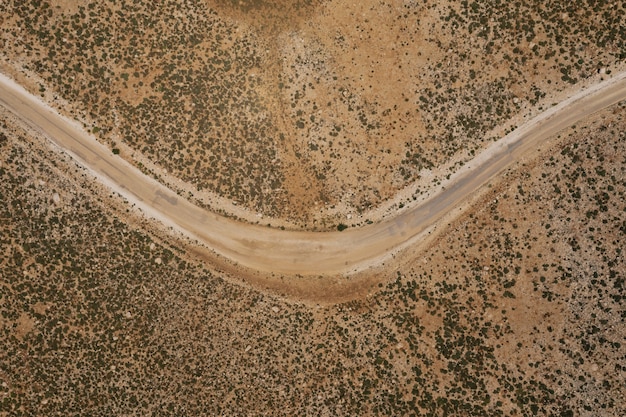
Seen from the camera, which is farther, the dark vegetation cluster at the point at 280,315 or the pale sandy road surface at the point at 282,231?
the pale sandy road surface at the point at 282,231

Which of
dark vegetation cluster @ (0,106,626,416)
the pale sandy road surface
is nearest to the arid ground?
dark vegetation cluster @ (0,106,626,416)

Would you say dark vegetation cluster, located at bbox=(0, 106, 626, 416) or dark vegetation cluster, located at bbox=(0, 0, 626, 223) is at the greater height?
dark vegetation cluster, located at bbox=(0, 0, 626, 223)

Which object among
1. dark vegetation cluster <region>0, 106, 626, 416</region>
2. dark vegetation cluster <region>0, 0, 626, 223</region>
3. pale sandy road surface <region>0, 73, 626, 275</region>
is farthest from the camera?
pale sandy road surface <region>0, 73, 626, 275</region>

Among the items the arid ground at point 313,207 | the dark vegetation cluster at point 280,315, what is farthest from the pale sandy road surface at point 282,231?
the dark vegetation cluster at point 280,315

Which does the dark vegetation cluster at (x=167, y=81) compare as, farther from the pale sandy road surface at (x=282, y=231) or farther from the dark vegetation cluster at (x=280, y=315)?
the dark vegetation cluster at (x=280, y=315)

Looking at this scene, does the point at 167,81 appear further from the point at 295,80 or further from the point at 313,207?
the point at 313,207

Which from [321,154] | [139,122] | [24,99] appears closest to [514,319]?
[321,154]

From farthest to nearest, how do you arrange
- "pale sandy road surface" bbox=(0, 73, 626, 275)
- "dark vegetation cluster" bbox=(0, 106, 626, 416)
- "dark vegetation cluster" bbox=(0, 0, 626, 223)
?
"pale sandy road surface" bbox=(0, 73, 626, 275), "dark vegetation cluster" bbox=(0, 0, 626, 223), "dark vegetation cluster" bbox=(0, 106, 626, 416)

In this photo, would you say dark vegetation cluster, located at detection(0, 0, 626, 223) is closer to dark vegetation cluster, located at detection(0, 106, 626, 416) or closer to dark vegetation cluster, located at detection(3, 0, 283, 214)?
dark vegetation cluster, located at detection(3, 0, 283, 214)

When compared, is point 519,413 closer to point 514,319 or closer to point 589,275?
point 514,319
